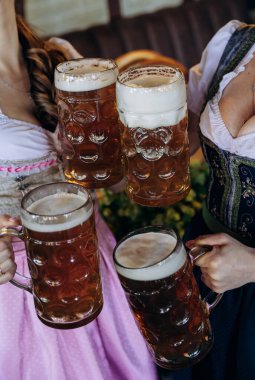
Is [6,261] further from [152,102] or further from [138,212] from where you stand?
[138,212]

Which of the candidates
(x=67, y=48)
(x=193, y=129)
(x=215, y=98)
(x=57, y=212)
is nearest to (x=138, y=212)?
(x=193, y=129)

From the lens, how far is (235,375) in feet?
4.43

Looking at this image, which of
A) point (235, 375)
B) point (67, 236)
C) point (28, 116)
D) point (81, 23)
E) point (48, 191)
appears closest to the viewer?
point (67, 236)

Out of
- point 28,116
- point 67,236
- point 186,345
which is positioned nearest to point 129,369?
point 186,345

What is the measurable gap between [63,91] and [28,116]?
362 millimetres

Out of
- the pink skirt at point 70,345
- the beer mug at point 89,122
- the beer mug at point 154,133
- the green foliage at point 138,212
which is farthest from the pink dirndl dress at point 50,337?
the green foliage at point 138,212

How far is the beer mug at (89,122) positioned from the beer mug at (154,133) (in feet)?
0.18

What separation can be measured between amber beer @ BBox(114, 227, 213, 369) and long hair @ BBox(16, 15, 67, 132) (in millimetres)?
487

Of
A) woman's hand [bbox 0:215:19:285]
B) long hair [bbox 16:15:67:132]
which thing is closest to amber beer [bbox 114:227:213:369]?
woman's hand [bbox 0:215:19:285]

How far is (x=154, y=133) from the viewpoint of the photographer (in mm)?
1042

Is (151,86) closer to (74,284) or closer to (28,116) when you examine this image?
(74,284)

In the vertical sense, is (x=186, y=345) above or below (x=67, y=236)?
below

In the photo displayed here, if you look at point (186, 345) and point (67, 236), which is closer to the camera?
point (67, 236)

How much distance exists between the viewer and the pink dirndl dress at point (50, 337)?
1358 millimetres
